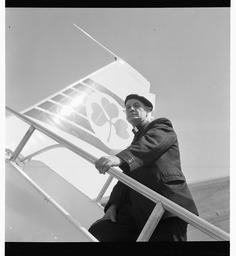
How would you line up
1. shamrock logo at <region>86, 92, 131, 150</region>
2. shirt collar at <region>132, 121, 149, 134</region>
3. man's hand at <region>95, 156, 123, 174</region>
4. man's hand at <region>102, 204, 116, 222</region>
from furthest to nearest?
shamrock logo at <region>86, 92, 131, 150</region> → shirt collar at <region>132, 121, 149, 134</region> → man's hand at <region>102, 204, 116, 222</region> → man's hand at <region>95, 156, 123, 174</region>

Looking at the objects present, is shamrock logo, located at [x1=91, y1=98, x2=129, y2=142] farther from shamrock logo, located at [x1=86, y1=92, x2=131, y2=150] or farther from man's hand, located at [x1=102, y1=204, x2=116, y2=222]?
man's hand, located at [x1=102, y1=204, x2=116, y2=222]

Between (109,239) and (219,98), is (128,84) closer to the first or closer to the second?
(219,98)

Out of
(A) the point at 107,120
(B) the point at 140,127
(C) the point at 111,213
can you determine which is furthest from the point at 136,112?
(A) the point at 107,120

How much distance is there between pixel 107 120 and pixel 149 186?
5.27 feet

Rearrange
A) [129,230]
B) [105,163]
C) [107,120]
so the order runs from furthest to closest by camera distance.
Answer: [107,120], [129,230], [105,163]

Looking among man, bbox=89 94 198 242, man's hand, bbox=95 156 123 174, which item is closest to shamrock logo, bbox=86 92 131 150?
man, bbox=89 94 198 242

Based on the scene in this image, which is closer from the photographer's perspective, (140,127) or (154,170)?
(154,170)

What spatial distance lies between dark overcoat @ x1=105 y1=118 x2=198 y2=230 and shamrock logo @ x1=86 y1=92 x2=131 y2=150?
1365 mm

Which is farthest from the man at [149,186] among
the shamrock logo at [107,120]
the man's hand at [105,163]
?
the shamrock logo at [107,120]

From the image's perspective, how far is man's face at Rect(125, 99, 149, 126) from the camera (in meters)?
1.43

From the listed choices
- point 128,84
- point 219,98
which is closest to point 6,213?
point 219,98

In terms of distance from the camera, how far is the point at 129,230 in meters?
1.24

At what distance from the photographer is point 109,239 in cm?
123

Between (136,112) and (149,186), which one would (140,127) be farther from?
(149,186)
